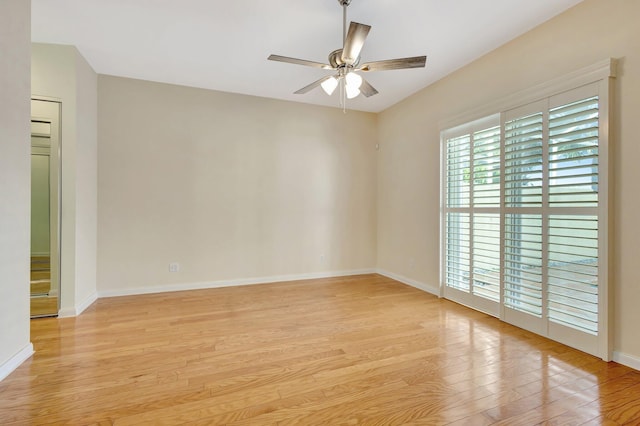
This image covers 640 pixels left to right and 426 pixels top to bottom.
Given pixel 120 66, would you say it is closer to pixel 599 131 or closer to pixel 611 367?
pixel 599 131

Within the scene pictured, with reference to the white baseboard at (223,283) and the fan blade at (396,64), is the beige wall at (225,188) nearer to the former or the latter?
the white baseboard at (223,283)

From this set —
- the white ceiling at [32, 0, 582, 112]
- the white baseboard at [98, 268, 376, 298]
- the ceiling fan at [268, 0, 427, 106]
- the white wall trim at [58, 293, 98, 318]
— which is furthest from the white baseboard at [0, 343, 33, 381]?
the ceiling fan at [268, 0, 427, 106]

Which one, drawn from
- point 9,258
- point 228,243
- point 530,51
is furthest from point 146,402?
point 530,51

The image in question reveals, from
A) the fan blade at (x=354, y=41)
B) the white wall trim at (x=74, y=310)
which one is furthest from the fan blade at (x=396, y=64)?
the white wall trim at (x=74, y=310)

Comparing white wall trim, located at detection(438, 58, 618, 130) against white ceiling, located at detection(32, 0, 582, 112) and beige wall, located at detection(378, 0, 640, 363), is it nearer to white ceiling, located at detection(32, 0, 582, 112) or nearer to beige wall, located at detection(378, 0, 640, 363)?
beige wall, located at detection(378, 0, 640, 363)

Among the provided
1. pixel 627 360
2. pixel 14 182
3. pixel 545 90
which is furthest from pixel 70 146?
pixel 627 360

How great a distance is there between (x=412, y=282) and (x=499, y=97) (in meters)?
2.64

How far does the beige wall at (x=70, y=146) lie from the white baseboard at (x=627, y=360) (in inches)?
193

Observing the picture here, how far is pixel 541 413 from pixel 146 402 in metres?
2.28

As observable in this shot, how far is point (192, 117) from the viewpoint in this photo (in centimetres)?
417

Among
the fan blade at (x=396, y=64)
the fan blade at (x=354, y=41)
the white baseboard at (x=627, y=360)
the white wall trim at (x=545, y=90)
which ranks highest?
the fan blade at (x=354, y=41)

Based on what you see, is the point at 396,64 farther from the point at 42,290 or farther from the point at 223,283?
the point at 42,290

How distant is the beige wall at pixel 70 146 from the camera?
3035mm

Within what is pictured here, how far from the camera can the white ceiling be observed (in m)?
2.48
